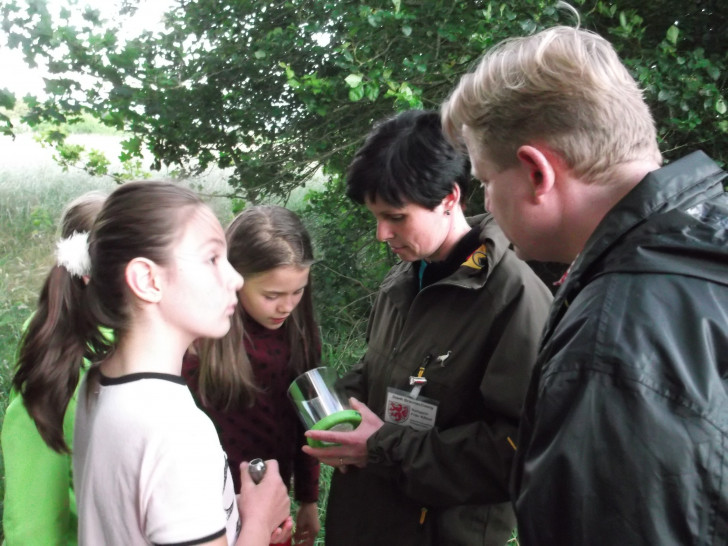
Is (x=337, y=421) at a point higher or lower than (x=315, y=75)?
lower

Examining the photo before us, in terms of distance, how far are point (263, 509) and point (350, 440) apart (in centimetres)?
32

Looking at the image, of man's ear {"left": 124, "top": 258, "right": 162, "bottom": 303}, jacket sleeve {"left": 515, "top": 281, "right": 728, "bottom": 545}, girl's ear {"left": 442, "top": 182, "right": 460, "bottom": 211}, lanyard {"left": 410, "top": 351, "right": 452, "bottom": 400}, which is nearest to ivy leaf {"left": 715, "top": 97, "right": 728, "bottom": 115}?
girl's ear {"left": 442, "top": 182, "right": 460, "bottom": 211}

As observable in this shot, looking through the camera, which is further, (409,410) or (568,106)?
(409,410)

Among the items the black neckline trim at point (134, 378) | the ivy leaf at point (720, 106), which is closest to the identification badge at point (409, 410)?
the black neckline trim at point (134, 378)

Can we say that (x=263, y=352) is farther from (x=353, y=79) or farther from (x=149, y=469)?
(x=353, y=79)

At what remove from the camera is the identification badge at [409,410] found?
180 cm

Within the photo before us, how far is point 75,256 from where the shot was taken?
1.55 meters

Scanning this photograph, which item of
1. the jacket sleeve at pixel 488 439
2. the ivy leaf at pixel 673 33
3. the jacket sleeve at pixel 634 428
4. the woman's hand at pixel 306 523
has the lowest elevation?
the woman's hand at pixel 306 523

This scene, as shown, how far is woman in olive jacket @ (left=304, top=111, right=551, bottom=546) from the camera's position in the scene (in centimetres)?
167

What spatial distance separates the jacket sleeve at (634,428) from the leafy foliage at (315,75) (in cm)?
271

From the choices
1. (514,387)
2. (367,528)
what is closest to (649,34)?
(514,387)

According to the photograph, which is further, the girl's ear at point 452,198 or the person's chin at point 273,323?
the person's chin at point 273,323

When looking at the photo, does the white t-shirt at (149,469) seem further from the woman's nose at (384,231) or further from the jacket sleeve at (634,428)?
the woman's nose at (384,231)

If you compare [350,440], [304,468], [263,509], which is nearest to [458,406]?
[350,440]
